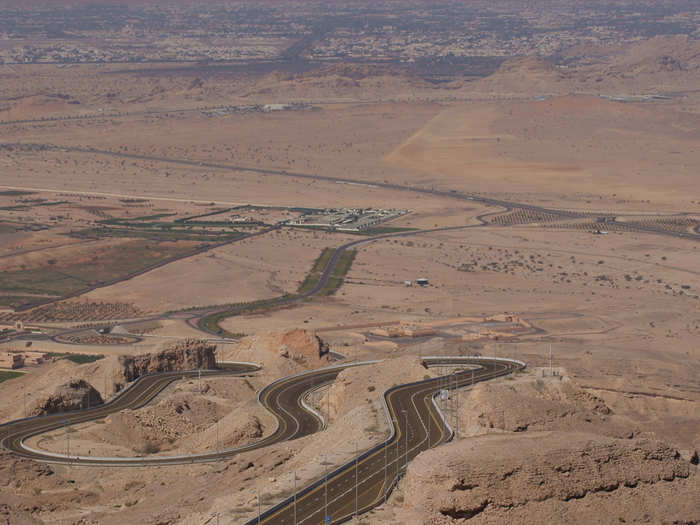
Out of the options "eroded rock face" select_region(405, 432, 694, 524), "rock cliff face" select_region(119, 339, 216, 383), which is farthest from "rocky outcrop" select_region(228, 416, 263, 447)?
"eroded rock face" select_region(405, 432, 694, 524)

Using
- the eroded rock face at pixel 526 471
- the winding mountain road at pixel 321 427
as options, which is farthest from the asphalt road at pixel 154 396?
the eroded rock face at pixel 526 471

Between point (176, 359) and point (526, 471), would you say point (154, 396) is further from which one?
point (526, 471)

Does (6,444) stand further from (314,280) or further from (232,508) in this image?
(314,280)

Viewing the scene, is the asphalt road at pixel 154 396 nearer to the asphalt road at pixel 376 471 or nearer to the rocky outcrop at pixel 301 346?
the rocky outcrop at pixel 301 346

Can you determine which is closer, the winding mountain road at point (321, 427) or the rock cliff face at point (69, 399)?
the winding mountain road at point (321, 427)

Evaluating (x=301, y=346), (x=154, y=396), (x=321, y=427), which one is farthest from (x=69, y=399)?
(x=301, y=346)

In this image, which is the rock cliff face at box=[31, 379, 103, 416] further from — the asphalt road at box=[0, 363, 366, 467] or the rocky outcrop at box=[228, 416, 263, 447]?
the rocky outcrop at box=[228, 416, 263, 447]
